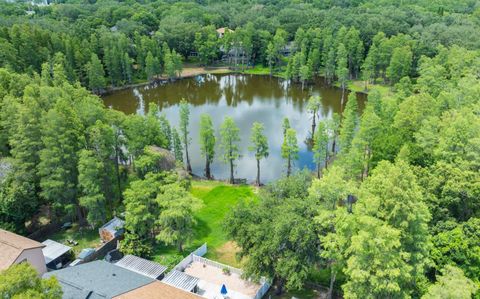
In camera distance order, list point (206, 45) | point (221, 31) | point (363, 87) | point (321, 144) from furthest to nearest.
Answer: point (221, 31)
point (206, 45)
point (363, 87)
point (321, 144)

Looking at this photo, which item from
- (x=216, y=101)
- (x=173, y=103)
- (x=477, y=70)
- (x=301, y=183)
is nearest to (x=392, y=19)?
(x=477, y=70)

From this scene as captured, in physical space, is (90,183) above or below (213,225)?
above

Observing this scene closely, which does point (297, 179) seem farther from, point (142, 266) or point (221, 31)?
point (221, 31)

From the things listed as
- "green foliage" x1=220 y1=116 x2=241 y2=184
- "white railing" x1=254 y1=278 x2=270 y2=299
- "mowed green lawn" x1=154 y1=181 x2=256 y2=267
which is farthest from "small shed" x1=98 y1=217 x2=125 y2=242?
"green foliage" x1=220 y1=116 x2=241 y2=184

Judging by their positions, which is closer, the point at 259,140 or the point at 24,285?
the point at 24,285

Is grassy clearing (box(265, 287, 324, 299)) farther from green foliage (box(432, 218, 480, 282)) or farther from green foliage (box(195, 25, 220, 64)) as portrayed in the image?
green foliage (box(195, 25, 220, 64))

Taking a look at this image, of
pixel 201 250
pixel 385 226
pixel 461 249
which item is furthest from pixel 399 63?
pixel 385 226
